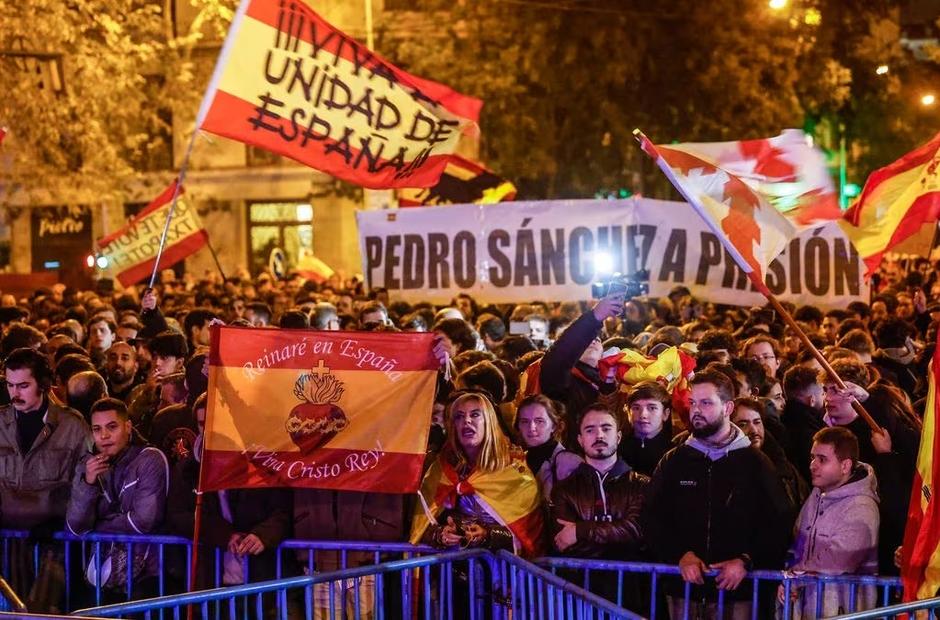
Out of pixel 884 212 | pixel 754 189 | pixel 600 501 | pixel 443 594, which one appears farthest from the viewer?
pixel 884 212

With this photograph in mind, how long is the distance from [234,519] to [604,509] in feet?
6.10

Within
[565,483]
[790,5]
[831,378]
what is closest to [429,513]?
[565,483]

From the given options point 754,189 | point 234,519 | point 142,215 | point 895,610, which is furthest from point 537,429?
point 142,215

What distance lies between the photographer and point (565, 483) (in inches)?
257

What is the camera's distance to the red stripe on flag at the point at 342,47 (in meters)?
8.21

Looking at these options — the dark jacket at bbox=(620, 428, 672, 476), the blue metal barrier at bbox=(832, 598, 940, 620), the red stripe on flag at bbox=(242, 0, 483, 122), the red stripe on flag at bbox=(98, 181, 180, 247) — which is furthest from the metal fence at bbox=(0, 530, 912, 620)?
the red stripe on flag at bbox=(98, 181, 180, 247)

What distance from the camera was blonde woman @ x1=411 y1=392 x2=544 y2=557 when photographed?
259 inches

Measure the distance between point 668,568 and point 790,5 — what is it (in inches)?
952

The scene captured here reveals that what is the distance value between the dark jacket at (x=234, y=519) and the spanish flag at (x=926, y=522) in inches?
117

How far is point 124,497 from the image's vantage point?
695cm

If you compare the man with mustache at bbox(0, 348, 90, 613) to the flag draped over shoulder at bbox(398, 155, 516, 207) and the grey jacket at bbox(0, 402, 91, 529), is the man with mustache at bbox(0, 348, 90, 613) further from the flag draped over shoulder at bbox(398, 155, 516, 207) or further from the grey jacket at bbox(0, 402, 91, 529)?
the flag draped over shoulder at bbox(398, 155, 516, 207)

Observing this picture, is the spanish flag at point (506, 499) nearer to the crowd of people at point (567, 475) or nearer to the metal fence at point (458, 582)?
the crowd of people at point (567, 475)

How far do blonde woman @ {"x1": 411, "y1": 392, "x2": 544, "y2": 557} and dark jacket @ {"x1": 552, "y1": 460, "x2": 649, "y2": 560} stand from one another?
0.61ft

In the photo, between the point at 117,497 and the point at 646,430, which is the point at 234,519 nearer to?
the point at 117,497
